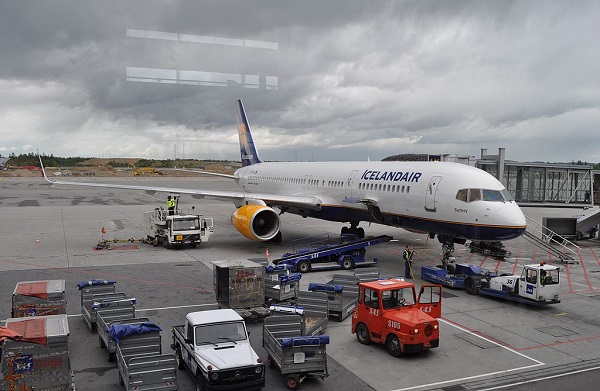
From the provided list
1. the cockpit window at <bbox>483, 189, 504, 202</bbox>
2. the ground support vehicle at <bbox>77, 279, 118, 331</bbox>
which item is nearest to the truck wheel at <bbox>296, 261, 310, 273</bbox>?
the cockpit window at <bbox>483, 189, 504, 202</bbox>

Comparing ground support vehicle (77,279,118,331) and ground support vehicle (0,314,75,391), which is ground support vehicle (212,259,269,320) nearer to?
ground support vehicle (77,279,118,331)

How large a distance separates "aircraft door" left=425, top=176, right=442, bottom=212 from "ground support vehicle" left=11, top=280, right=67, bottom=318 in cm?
1450

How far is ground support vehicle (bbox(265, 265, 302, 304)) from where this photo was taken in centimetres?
1716

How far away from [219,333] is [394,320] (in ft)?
15.2

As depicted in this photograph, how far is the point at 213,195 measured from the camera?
31.3m

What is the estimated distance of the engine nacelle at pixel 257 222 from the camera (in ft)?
88.8

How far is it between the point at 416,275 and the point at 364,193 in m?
5.25

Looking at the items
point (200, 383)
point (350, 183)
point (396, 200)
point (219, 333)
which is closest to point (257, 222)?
point (350, 183)

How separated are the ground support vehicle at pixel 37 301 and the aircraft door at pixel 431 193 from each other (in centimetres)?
1450

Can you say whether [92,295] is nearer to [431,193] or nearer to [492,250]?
[431,193]

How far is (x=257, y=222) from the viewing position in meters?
27.8

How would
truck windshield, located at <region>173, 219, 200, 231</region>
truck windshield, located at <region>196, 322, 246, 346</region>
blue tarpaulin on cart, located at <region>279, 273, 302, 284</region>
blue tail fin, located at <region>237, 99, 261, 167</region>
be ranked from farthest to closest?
blue tail fin, located at <region>237, 99, 261, 167</region> → truck windshield, located at <region>173, 219, 200, 231</region> → blue tarpaulin on cart, located at <region>279, 273, 302, 284</region> → truck windshield, located at <region>196, 322, 246, 346</region>

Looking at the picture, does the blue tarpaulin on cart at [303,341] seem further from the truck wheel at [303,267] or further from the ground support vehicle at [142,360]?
the truck wheel at [303,267]

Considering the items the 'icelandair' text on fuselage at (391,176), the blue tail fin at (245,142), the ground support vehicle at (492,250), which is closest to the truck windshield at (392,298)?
the 'icelandair' text on fuselage at (391,176)
